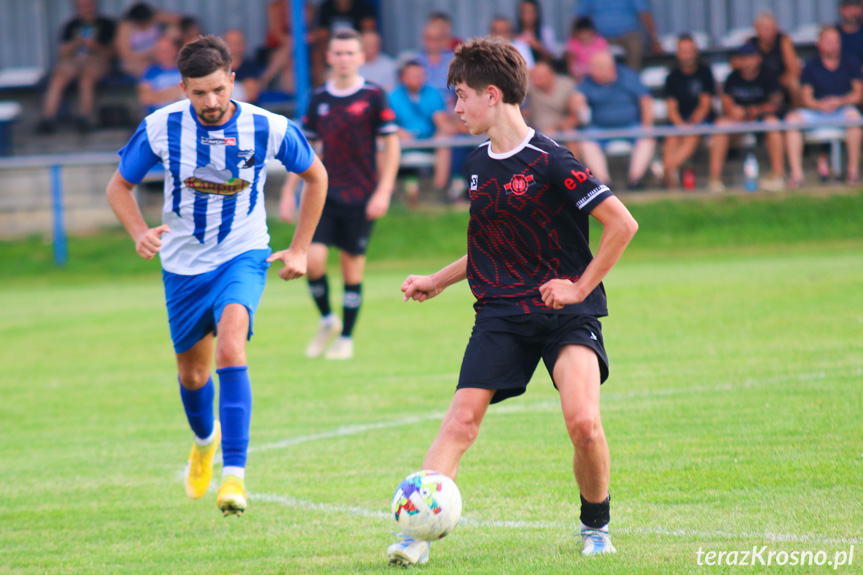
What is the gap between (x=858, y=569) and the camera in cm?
374

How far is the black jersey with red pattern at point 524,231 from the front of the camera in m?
4.25

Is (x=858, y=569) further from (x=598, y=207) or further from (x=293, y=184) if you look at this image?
(x=293, y=184)

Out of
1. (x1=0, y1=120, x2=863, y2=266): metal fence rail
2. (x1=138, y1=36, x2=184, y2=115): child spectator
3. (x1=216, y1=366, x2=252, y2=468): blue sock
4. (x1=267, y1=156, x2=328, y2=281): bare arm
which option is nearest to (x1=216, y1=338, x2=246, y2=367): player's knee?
(x1=216, y1=366, x2=252, y2=468): blue sock

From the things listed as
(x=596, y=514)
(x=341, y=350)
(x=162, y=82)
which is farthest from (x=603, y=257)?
(x=162, y=82)

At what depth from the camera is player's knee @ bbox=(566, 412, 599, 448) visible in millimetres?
4023

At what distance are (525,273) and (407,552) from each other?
1.10 metres

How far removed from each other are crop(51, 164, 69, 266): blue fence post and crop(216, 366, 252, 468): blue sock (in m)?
12.5

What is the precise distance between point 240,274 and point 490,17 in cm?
1745

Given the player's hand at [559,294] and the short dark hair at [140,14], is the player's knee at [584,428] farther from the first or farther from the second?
the short dark hair at [140,14]

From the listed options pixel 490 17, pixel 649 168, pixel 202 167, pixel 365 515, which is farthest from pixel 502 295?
pixel 490 17

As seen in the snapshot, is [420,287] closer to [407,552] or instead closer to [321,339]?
[407,552]

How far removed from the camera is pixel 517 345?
426cm

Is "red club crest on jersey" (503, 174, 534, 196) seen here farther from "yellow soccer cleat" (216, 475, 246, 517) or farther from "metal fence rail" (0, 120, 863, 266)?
"metal fence rail" (0, 120, 863, 266)

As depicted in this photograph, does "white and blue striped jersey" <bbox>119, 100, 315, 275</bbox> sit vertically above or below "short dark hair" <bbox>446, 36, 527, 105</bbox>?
below
